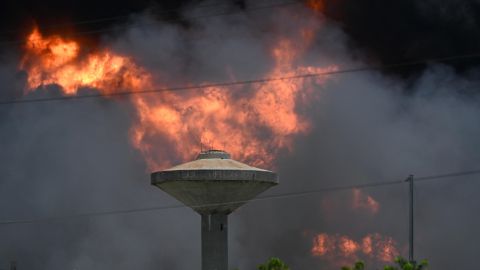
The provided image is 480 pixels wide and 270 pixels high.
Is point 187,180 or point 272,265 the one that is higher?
point 187,180

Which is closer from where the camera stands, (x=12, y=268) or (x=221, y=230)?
(x=221, y=230)

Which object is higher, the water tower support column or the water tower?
the water tower

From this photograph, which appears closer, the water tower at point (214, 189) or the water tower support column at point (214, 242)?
the water tower at point (214, 189)

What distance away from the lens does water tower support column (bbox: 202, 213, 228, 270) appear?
7162cm

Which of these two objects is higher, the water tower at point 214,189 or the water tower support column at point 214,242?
the water tower at point 214,189

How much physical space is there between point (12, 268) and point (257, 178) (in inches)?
1179

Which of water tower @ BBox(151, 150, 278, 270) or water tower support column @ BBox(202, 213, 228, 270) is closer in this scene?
water tower @ BBox(151, 150, 278, 270)

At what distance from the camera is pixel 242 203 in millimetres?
73062

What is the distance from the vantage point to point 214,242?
72125 mm

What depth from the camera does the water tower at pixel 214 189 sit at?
230ft

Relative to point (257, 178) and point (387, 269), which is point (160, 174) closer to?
point (257, 178)

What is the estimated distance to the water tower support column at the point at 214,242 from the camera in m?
71.6

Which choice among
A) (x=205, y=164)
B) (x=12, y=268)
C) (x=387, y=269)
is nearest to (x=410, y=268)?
(x=387, y=269)

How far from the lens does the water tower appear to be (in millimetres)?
70000
